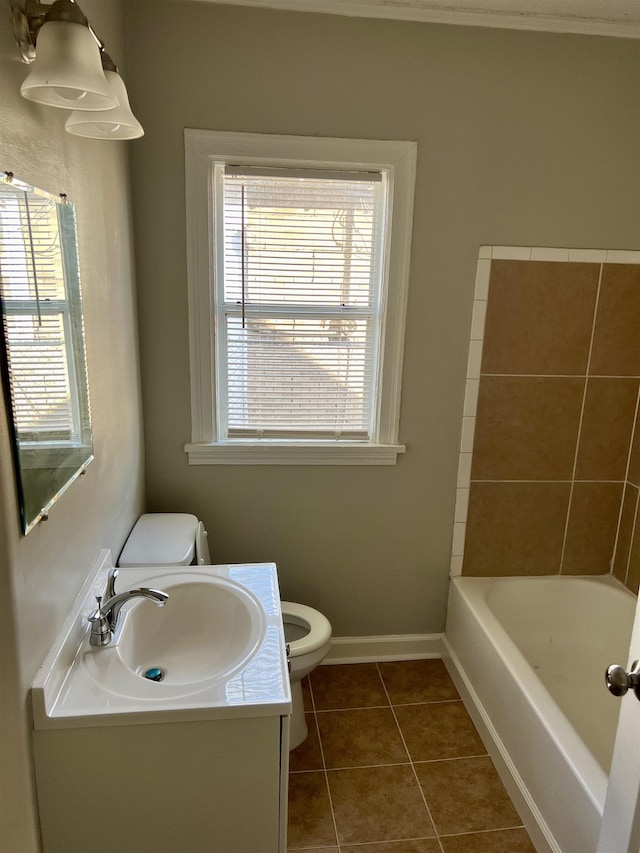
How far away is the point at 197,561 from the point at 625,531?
5.80ft

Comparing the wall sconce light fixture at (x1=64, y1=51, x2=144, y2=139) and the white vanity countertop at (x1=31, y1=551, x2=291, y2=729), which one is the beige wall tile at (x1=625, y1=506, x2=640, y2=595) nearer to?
the white vanity countertop at (x1=31, y1=551, x2=291, y2=729)

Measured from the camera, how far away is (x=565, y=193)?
2.21m

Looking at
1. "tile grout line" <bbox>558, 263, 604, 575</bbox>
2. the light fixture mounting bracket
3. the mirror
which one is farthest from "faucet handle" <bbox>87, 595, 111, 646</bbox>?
"tile grout line" <bbox>558, 263, 604, 575</bbox>

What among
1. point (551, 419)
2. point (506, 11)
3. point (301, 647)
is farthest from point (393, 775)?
point (506, 11)

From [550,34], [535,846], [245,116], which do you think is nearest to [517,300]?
[550,34]

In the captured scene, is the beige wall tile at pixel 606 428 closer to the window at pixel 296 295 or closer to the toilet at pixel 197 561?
the window at pixel 296 295

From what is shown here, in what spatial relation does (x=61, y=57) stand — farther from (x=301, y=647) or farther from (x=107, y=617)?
(x=301, y=647)

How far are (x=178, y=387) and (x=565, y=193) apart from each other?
5.29 ft

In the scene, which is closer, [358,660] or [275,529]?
[275,529]

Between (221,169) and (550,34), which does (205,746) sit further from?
(550,34)

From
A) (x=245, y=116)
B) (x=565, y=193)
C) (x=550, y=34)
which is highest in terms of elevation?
(x=550, y=34)

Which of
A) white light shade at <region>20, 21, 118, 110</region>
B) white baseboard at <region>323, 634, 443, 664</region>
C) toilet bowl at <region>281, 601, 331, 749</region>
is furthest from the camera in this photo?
white baseboard at <region>323, 634, 443, 664</region>

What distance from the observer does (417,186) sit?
215cm

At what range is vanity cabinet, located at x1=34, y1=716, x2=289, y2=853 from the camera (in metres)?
1.21
